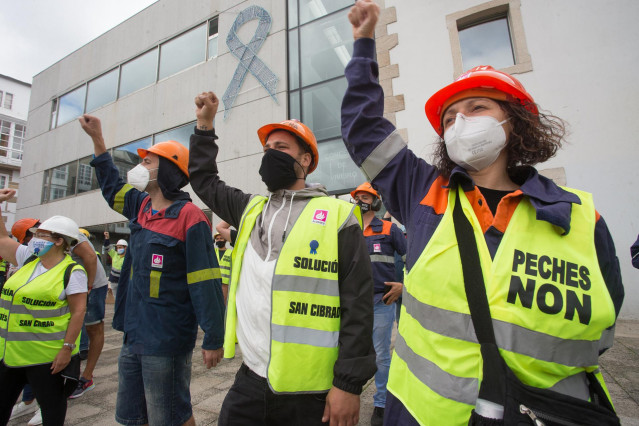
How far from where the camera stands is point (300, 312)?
1.58 meters

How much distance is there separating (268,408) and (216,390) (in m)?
2.66

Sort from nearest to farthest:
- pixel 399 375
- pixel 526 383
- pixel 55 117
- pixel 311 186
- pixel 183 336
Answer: pixel 526 383 → pixel 399 375 → pixel 311 186 → pixel 183 336 → pixel 55 117

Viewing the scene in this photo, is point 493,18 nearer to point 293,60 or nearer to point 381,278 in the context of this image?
point 293,60

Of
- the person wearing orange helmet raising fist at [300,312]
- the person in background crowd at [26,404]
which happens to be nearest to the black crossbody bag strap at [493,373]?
the person wearing orange helmet raising fist at [300,312]

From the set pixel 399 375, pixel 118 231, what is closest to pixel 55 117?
pixel 118 231

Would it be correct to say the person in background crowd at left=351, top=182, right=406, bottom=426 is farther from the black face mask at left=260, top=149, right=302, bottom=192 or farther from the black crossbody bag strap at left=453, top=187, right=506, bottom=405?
the black crossbody bag strap at left=453, top=187, right=506, bottom=405

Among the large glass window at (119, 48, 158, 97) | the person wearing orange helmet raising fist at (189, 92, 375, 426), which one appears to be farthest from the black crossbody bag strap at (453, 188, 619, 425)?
the large glass window at (119, 48, 158, 97)

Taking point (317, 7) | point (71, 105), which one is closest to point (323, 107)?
point (317, 7)

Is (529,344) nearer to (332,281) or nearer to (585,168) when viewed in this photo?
(332,281)

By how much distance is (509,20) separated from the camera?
22.5 feet

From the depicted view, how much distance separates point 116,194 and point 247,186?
725cm

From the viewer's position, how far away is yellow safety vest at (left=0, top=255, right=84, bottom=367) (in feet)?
8.68

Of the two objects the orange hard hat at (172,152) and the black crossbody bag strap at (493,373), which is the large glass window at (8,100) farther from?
the black crossbody bag strap at (493,373)

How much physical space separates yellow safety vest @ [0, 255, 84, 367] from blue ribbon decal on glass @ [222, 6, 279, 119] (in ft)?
28.0
